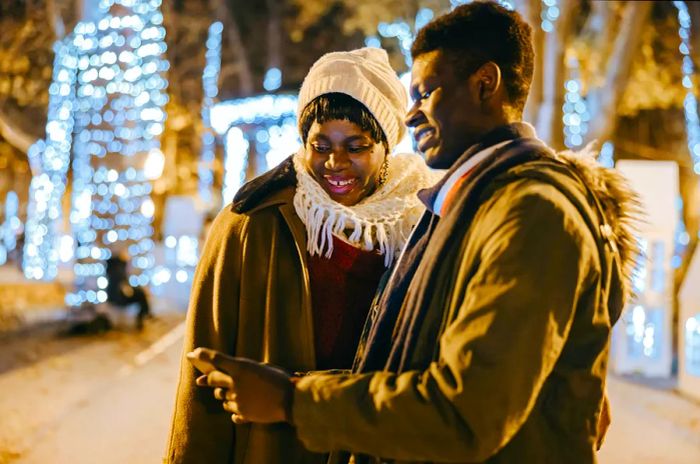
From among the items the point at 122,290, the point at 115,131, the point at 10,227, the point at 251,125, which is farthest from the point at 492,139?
the point at 10,227

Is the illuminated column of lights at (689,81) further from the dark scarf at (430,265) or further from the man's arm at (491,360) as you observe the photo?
the man's arm at (491,360)

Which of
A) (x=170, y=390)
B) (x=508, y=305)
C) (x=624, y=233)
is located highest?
(x=624, y=233)

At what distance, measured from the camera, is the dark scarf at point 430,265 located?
1.24 meters

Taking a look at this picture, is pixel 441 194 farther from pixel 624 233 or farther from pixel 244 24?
pixel 244 24

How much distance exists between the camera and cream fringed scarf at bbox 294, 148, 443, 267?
183 cm

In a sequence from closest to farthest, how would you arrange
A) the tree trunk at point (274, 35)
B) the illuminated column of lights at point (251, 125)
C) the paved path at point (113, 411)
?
the paved path at point (113, 411)
the illuminated column of lights at point (251, 125)
the tree trunk at point (274, 35)

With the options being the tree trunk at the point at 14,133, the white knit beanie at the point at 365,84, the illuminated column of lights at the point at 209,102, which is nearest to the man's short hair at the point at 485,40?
the white knit beanie at the point at 365,84

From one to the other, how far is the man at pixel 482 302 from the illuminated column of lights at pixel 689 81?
9.92 metres

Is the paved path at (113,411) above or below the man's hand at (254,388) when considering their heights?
below

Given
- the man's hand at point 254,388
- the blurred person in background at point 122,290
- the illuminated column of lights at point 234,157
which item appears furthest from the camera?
the illuminated column of lights at point 234,157

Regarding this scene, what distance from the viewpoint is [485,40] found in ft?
4.39

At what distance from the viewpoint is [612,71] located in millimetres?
8094

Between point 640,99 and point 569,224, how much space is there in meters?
13.4

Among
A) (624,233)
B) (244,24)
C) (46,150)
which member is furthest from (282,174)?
(244,24)
